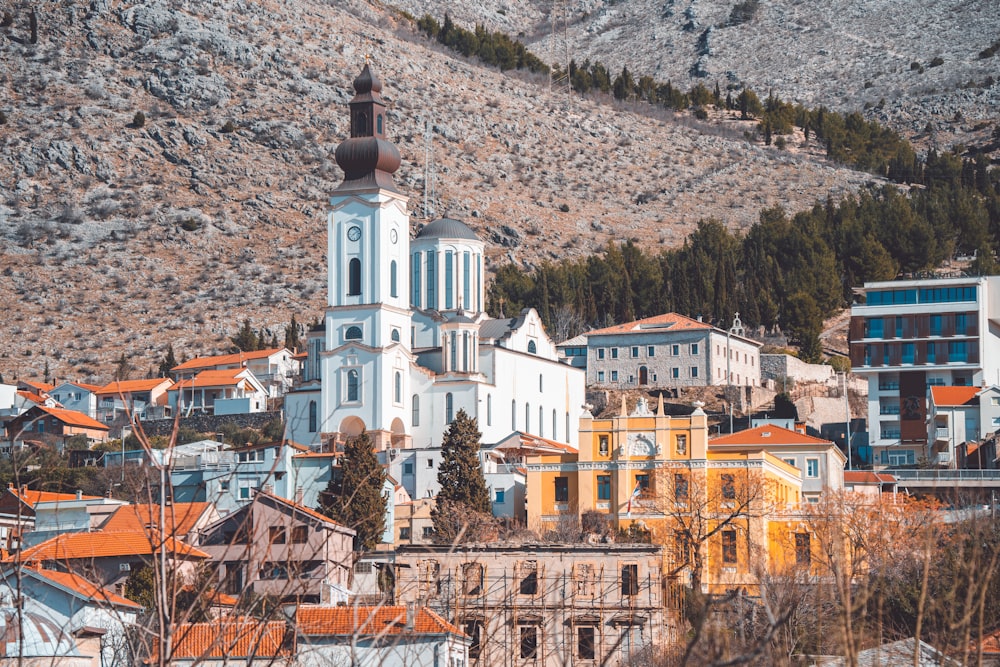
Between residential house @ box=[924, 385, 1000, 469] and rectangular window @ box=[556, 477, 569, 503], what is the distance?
791 inches

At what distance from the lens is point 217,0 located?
15912 cm

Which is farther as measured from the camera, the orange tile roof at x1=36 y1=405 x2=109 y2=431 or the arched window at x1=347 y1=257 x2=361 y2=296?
the orange tile roof at x1=36 y1=405 x2=109 y2=431

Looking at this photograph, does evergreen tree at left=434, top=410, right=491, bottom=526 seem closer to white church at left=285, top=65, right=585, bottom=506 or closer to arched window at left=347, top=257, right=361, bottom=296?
white church at left=285, top=65, right=585, bottom=506

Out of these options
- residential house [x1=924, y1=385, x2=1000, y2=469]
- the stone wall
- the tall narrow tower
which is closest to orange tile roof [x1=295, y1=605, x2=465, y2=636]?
the tall narrow tower

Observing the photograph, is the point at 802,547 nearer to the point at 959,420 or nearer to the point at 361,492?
the point at 361,492

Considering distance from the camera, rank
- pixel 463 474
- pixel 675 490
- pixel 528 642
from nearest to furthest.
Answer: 1. pixel 528 642
2. pixel 675 490
3. pixel 463 474

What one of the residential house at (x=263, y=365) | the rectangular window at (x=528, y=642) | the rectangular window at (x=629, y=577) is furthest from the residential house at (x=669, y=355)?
the rectangular window at (x=528, y=642)

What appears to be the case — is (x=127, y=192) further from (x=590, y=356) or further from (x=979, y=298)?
(x=979, y=298)

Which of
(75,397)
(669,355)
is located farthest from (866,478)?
(75,397)

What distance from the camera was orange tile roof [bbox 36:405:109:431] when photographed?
285ft

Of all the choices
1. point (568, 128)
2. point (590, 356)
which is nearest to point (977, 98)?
point (568, 128)

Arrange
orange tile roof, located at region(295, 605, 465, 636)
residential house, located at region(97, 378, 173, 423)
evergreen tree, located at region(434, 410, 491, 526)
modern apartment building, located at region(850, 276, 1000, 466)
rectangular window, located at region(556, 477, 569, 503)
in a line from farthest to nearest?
residential house, located at region(97, 378, 173, 423) → modern apartment building, located at region(850, 276, 1000, 466) → rectangular window, located at region(556, 477, 569, 503) → evergreen tree, located at region(434, 410, 491, 526) → orange tile roof, located at region(295, 605, 465, 636)

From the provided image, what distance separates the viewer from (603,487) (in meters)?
62.4

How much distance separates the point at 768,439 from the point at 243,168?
78.4 m
